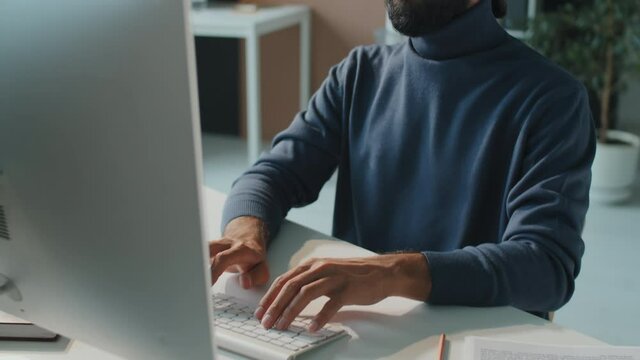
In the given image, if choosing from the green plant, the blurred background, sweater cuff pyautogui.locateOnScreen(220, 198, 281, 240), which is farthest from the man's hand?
the green plant

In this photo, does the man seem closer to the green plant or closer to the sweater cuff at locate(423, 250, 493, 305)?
the sweater cuff at locate(423, 250, 493, 305)

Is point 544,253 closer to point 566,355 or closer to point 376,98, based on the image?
point 566,355

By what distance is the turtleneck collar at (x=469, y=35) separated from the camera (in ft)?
4.37

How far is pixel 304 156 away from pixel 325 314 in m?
0.52

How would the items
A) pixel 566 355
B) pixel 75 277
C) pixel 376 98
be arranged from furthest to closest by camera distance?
pixel 376 98
pixel 566 355
pixel 75 277

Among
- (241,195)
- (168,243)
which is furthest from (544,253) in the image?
(168,243)

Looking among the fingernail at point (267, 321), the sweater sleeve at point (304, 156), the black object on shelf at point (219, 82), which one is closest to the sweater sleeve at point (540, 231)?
the fingernail at point (267, 321)

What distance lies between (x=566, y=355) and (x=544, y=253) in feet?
0.70

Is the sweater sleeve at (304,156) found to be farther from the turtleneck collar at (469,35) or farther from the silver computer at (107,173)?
the silver computer at (107,173)

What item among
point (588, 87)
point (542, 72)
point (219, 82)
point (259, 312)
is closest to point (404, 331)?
point (259, 312)

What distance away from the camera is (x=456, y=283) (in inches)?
42.3

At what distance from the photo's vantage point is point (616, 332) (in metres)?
2.35

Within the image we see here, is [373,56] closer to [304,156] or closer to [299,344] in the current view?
[304,156]

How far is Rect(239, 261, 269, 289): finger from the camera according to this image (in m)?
1.13
